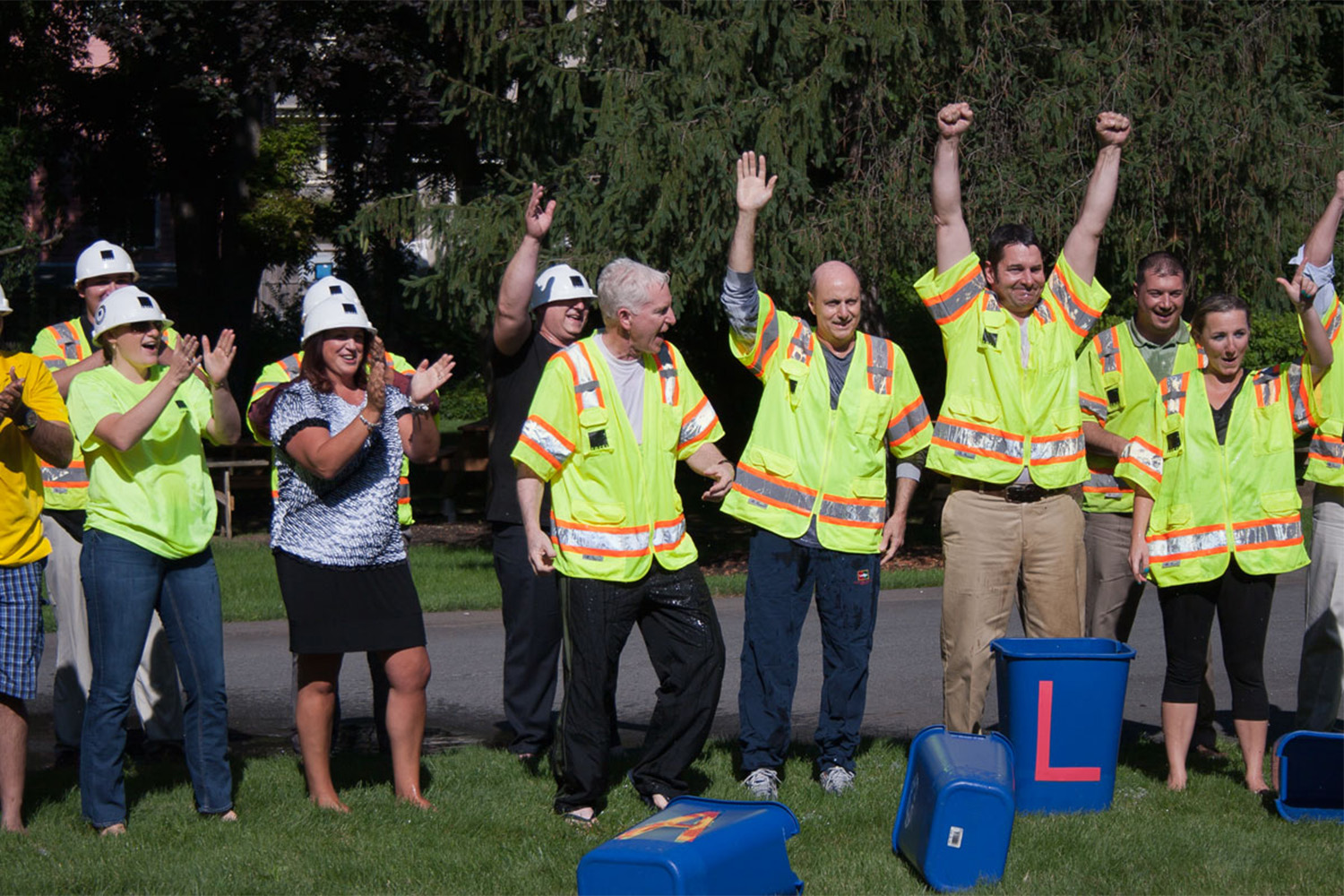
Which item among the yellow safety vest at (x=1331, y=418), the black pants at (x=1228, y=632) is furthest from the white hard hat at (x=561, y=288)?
the yellow safety vest at (x=1331, y=418)

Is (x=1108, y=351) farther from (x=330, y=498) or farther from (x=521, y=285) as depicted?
→ (x=330, y=498)

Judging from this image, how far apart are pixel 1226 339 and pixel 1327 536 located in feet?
3.81

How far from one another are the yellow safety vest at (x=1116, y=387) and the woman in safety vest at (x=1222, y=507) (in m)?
0.62

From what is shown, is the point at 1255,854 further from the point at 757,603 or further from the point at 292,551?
the point at 292,551

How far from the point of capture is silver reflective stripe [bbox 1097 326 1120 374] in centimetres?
698

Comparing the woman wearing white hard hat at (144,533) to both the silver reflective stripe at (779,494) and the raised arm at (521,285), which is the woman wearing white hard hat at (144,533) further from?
the silver reflective stripe at (779,494)

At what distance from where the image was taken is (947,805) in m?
4.80

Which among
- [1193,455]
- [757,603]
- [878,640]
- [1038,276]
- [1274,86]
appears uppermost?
[1274,86]

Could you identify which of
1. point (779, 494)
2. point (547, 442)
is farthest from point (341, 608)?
point (779, 494)

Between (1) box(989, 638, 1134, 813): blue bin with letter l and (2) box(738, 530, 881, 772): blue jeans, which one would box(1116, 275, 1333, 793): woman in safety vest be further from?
(2) box(738, 530, 881, 772): blue jeans

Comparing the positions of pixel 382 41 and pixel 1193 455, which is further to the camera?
pixel 382 41

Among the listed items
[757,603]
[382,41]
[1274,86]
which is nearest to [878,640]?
[757,603]

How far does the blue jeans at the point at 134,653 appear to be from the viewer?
5.61 m

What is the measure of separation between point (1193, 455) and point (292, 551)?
12.2ft
